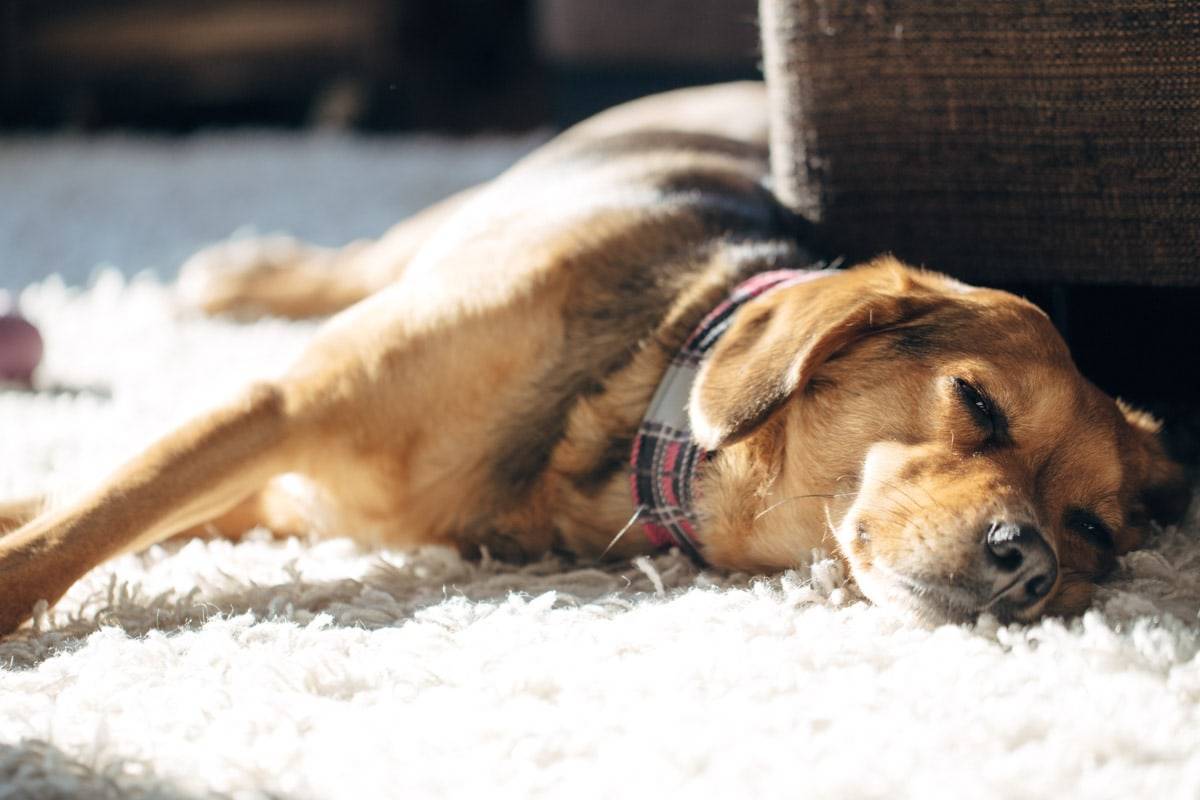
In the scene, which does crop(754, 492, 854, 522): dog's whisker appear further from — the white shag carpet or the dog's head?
the white shag carpet

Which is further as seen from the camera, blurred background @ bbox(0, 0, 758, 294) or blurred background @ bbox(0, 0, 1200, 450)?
blurred background @ bbox(0, 0, 758, 294)

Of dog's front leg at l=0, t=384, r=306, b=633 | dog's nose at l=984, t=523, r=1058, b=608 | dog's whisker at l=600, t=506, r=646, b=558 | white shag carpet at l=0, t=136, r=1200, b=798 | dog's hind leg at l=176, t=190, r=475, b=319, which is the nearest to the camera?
white shag carpet at l=0, t=136, r=1200, b=798

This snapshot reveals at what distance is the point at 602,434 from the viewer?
2146mm

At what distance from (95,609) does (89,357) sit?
4.94 feet

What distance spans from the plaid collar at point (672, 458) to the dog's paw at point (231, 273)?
1980mm

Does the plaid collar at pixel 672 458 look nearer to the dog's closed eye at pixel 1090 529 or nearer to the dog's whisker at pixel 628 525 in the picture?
the dog's whisker at pixel 628 525

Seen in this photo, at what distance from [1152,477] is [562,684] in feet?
3.94

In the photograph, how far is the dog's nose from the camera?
170 centimetres

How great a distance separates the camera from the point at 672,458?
2047 millimetres

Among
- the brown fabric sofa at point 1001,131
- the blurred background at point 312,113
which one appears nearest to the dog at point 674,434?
the brown fabric sofa at point 1001,131

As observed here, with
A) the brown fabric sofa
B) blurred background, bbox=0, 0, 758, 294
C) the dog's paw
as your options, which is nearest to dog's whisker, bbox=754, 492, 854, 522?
the brown fabric sofa

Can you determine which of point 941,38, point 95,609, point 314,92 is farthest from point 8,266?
point 314,92

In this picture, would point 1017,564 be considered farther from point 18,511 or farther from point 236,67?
point 236,67

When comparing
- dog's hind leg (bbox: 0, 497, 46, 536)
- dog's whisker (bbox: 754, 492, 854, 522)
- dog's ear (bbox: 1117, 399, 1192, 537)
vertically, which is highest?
dog's hind leg (bbox: 0, 497, 46, 536)
